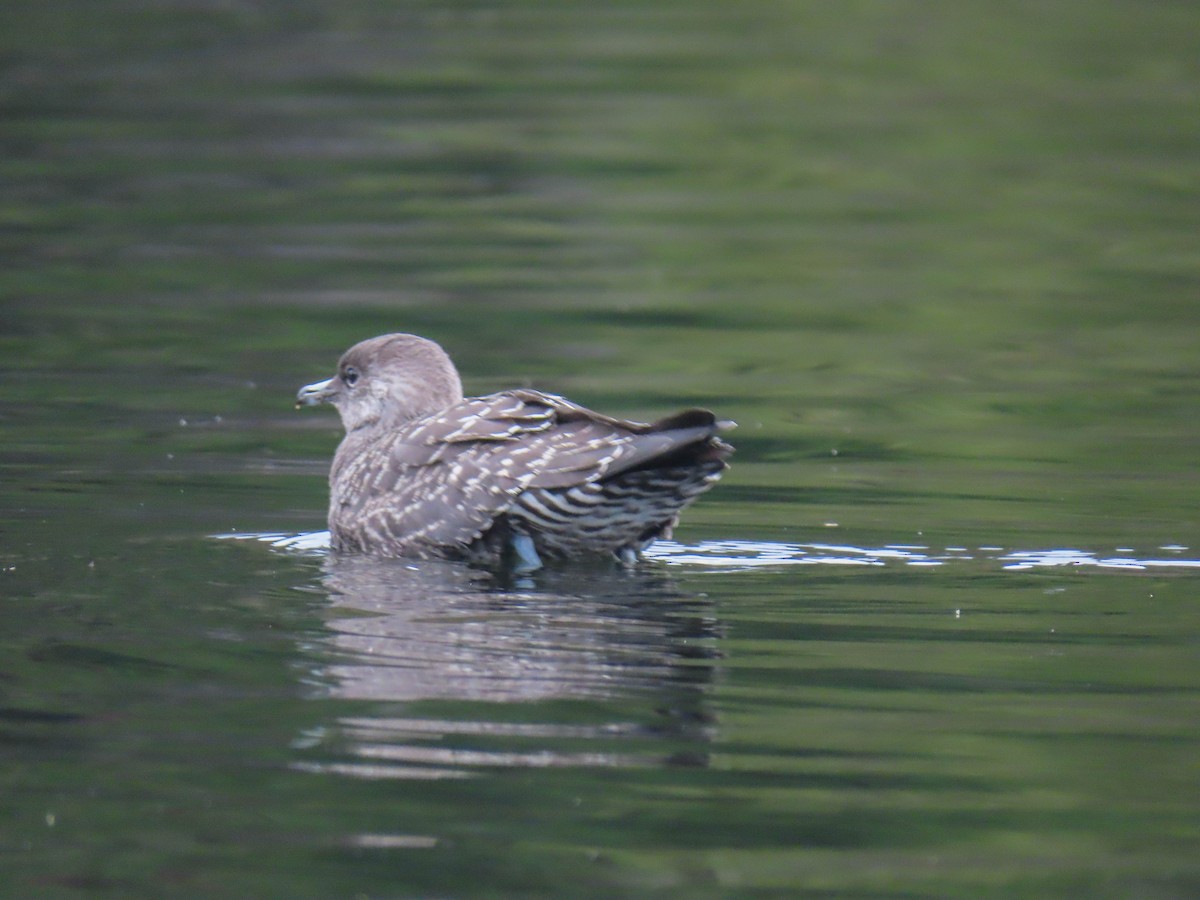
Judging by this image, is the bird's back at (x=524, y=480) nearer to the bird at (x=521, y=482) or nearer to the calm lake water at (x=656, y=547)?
the bird at (x=521, y=482)

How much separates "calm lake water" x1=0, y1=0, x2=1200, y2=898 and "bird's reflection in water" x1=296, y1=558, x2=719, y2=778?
22 millimetres

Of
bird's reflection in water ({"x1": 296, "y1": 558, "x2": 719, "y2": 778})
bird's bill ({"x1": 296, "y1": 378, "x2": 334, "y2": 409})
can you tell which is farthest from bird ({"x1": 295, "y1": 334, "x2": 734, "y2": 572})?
bird's bill ({"x1": 296, "y1": 378, "x2": 334, "y2": 409})

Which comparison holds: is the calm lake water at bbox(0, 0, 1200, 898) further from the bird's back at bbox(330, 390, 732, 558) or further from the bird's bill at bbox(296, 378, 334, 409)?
the bird's bill at bbox(296, 378, 334, 409)

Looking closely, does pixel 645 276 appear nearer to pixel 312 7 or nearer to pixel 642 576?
pixel 642 576

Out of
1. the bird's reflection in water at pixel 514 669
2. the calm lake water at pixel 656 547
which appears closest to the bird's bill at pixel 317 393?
the calm lake water at pixel 656 547

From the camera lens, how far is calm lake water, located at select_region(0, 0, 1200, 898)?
5449mm

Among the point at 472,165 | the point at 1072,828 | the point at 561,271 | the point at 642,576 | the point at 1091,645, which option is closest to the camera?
the point at 1072,828

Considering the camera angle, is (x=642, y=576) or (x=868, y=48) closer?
(x=642, y=576)

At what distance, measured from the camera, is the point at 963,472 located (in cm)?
984

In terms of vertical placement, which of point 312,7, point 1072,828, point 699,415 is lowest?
point 1072,828

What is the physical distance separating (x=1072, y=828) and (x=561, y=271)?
970cm

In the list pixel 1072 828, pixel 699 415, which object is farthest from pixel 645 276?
pixel 1072 828

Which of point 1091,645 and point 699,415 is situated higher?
point 699,415

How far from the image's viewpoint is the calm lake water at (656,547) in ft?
17.9
